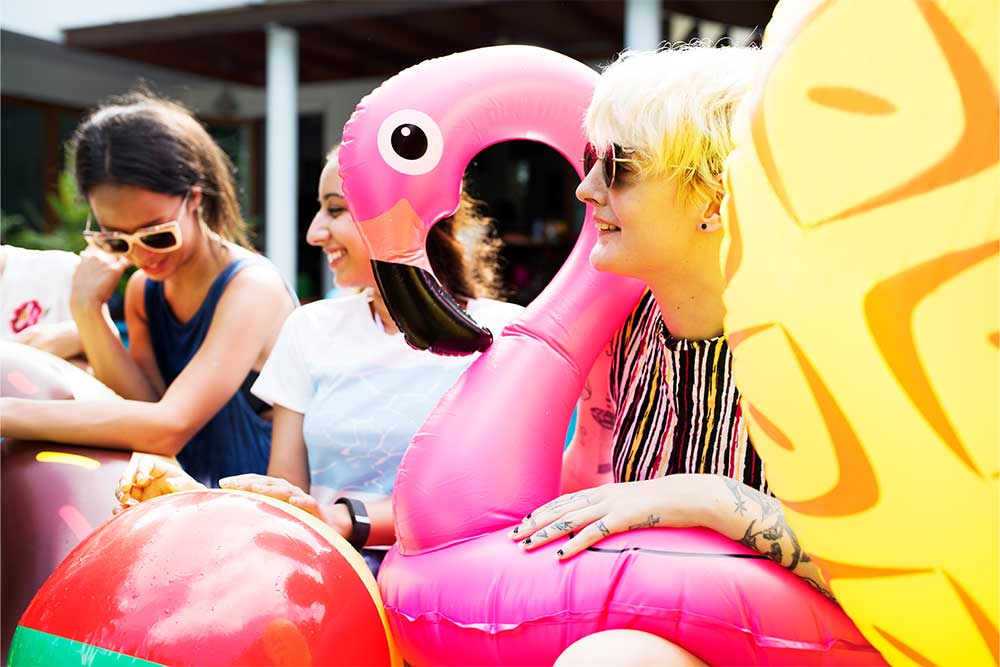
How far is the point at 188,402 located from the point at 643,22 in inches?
212

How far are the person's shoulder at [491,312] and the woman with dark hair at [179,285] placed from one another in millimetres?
550

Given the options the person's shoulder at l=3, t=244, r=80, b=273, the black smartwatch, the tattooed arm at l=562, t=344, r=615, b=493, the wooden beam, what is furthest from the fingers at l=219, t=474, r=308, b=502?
the wooden beam

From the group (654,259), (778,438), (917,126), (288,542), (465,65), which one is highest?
(465,65)

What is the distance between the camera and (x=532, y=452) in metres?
1.40

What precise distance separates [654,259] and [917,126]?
0.48 meters

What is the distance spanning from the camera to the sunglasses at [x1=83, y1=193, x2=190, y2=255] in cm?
229

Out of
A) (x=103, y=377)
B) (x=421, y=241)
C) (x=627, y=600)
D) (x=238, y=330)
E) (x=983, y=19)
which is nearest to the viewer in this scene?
(x=983, y=19)

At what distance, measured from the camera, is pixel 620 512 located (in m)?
1.18

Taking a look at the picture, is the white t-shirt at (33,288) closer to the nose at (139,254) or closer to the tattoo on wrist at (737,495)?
the nose at (139,254)

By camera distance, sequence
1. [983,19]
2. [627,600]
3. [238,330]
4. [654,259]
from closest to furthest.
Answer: [983,19]
[627,600]
[654,259]
[238,330]

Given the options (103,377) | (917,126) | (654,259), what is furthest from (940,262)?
(103,377)

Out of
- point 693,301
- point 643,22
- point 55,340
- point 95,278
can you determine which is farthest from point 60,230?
point 693,301

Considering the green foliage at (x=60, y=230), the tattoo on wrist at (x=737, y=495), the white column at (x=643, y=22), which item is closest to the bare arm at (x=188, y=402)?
the tattoo on wrist at (x=737, y=495)

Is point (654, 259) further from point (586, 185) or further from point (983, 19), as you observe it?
point (983, 19)
